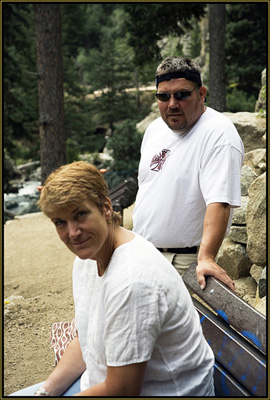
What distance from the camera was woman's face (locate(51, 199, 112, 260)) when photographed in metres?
1.80

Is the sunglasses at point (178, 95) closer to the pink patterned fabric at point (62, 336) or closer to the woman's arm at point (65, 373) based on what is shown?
the pink patterned fabric at point (62, 336)

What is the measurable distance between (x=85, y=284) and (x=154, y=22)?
1167cm

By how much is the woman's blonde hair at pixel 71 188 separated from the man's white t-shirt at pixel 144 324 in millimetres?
225

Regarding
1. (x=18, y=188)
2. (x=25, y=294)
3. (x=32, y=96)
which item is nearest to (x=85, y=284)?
(x=25, y=294)

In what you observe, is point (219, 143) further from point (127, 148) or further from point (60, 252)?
point (127, 148)

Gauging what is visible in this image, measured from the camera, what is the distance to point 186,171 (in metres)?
2.88

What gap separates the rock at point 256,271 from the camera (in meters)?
4.72

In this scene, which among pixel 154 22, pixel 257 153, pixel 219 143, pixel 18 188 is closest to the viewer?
pixel 219 143

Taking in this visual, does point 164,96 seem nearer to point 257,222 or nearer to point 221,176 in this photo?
point 221,176

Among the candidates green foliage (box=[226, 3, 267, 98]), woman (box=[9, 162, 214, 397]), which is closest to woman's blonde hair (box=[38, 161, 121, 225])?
woman (box=[9, 162, 214, 397])

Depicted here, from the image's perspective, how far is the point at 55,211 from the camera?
1.78 m

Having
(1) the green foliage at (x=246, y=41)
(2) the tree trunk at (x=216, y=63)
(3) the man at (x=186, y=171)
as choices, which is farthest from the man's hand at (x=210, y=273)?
(1) the green foliage at (x=246, y=41)

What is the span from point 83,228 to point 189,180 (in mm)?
1187

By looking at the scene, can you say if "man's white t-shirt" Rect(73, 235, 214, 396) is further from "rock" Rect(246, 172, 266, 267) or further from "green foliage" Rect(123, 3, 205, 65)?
"green foliage" Rect(123, 3, 205, 65)
